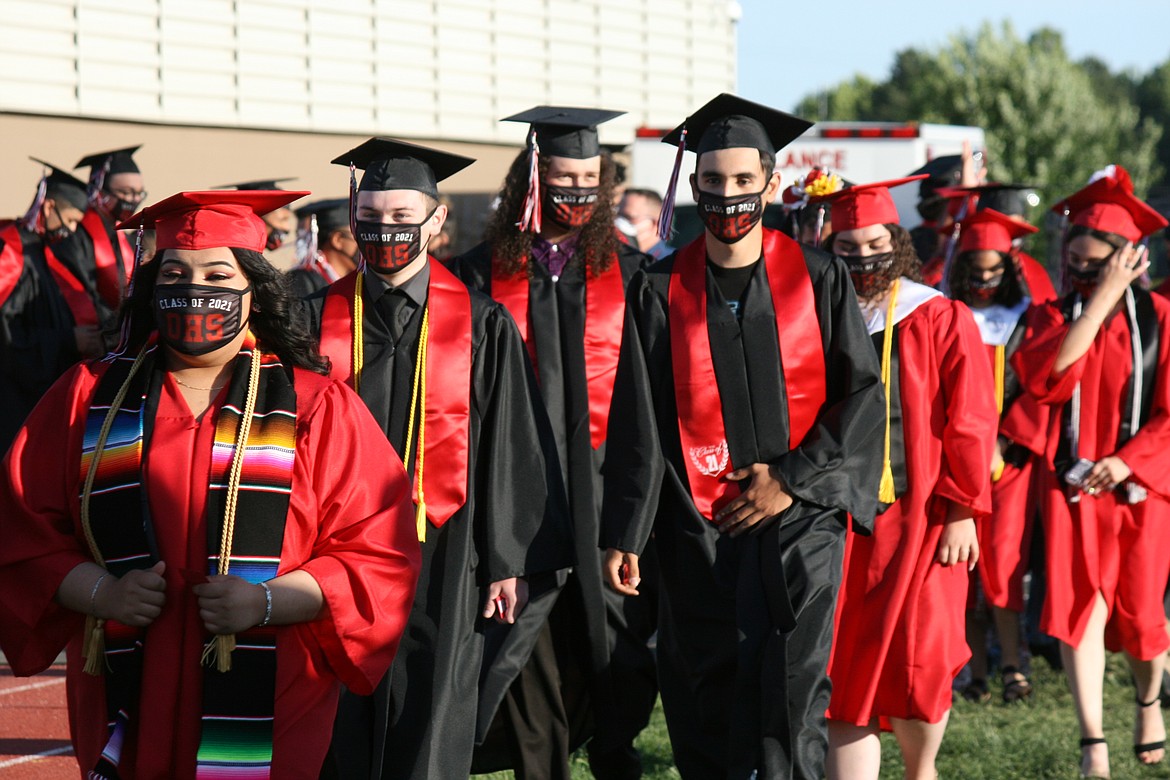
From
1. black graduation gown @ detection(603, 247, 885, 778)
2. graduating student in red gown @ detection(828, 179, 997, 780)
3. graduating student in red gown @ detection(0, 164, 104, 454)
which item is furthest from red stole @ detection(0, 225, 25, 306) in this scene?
graduating student in red gown @ detection(828, 179, 997, 780)

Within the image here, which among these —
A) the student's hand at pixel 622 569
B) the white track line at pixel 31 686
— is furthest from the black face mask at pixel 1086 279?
the white track line at pixel 31 686

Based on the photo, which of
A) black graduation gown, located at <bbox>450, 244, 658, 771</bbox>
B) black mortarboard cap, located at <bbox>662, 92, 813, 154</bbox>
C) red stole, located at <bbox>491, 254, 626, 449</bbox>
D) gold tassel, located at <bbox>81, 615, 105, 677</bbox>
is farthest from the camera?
red stole, located at <bbox>491, 254, 626, 449</bbox>

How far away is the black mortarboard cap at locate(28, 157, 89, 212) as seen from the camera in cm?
912

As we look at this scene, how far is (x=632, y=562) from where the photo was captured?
466cm

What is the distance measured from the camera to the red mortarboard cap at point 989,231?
714 cm

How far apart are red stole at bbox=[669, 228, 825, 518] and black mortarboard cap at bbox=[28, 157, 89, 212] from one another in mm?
5549

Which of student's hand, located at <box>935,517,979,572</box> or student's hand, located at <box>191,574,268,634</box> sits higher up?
student's hand, located at <box>191,574,268,634</box>

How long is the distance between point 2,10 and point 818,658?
9.44 m

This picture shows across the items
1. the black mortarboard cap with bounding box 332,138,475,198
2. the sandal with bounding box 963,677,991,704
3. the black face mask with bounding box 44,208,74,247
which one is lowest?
the sandal with bounding box 963,677,991,704

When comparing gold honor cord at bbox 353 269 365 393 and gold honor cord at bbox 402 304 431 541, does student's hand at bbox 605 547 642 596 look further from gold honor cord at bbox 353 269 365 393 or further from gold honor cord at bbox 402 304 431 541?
gold honor cord at bbox 353 269 365 393

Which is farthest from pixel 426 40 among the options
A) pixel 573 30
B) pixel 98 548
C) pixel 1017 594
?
pixel 98 548

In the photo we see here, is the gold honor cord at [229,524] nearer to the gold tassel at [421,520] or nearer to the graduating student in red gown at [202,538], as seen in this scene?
the graduating student in red gown at [202,538]

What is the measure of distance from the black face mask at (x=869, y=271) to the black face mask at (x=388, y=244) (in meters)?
1.61

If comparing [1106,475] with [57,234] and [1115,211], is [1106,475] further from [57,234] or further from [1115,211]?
[57,234]
